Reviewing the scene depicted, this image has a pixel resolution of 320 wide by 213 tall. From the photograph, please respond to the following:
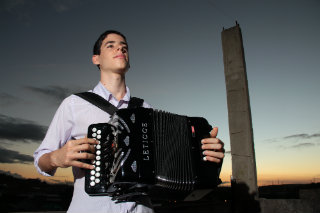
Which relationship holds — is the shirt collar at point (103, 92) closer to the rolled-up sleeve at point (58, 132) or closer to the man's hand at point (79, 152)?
the rolled-up sleeve at point (58, 132)

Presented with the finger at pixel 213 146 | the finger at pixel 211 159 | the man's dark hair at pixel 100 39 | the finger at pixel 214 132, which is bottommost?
the finger at pixel 211 159

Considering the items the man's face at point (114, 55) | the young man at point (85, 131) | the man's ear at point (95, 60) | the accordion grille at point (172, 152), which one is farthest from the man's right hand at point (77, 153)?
the man's ear at point (95, 60)

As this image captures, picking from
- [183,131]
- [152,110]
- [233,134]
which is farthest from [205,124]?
[233,134]

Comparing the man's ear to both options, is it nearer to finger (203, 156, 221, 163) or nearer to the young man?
the young man

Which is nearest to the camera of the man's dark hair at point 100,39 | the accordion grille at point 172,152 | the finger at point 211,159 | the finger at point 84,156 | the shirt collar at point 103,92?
the finger at point 84,156

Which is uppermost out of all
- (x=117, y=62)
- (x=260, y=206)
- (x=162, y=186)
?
(x=117, y=62)

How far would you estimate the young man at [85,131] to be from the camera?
137cm

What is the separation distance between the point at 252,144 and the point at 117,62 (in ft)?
5.88

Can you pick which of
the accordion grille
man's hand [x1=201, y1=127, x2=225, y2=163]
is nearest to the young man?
man's hand [x1=201, y1=127, x2=225, y2=163]

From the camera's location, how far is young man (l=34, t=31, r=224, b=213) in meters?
1.37

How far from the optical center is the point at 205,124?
1709 millimetres

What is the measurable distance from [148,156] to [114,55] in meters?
0.91

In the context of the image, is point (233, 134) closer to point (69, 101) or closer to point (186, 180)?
point (186, 180)

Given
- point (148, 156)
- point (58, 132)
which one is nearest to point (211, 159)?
point (148, 156)
